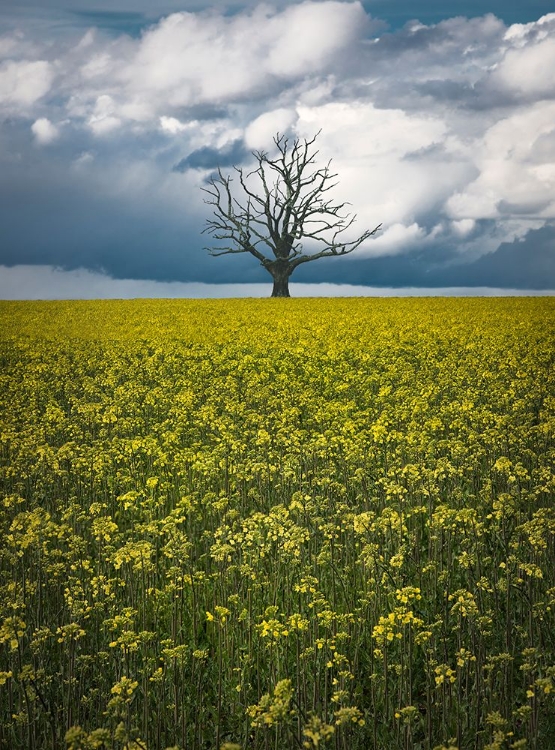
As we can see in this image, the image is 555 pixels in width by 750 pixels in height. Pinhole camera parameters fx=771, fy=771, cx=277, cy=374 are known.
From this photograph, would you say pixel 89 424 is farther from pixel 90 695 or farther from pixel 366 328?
pixel 366 328

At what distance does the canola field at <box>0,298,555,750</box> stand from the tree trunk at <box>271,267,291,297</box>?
43.8 m

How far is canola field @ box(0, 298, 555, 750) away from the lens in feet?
18.1

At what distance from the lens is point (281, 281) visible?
66625 mm

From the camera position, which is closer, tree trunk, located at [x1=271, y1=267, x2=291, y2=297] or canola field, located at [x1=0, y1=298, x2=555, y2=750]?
canola field, located at [x1=0, y1=298, x2=555, y2=750]

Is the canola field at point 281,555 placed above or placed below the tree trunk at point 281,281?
below

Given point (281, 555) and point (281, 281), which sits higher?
point (281, 281)

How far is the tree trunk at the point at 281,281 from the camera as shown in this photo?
6631 centimetres

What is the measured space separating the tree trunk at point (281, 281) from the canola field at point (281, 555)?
43.8m

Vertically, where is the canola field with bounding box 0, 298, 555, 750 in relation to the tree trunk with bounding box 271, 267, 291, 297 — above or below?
below

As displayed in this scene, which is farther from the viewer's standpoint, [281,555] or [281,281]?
[281,281]

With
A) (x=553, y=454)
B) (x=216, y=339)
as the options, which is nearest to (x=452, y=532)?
(x=553, y=454)

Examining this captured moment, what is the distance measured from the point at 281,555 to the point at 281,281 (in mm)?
60443

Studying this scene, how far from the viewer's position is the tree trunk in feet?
218

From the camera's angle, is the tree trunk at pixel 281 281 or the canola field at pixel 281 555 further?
the tree trunk at pixel 281 281
